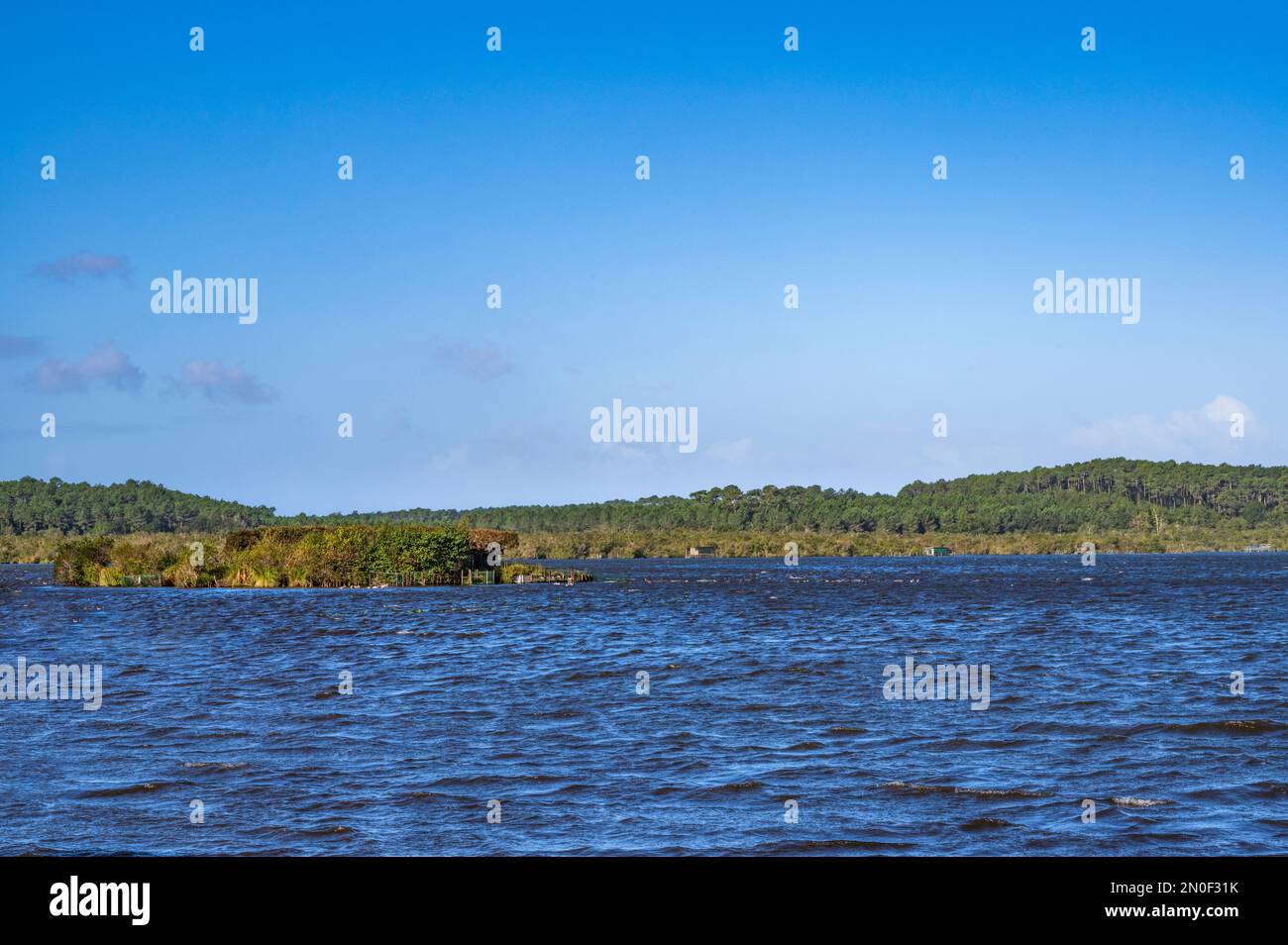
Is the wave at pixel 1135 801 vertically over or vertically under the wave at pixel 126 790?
under

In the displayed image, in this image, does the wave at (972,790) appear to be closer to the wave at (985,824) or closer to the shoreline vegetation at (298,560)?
the wave at (985,824)

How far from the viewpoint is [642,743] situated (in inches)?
861

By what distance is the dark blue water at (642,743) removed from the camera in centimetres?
1510

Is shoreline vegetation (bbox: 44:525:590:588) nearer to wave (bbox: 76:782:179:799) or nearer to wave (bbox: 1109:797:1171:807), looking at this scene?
wave (bbox: 76:782:179:799)

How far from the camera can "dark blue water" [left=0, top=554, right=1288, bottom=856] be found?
15.1 m

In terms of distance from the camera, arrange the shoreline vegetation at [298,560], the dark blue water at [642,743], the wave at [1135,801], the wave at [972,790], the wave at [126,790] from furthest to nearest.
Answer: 1. the shoreline vegetation at [298,560]
2. the wave at [126,790]
3. the wave at [972,790]
4. the wave at [1135,801]
5. the dark blue water at [642,743]

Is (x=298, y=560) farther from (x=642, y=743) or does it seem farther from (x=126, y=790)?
(x=126, y=790)

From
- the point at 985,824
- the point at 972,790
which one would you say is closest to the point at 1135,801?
the point at 972,790

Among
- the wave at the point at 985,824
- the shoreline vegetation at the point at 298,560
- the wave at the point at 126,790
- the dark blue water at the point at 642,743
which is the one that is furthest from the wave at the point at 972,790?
the shoreline vegetation at the point at 298,560

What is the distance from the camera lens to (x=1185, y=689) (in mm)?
29531
